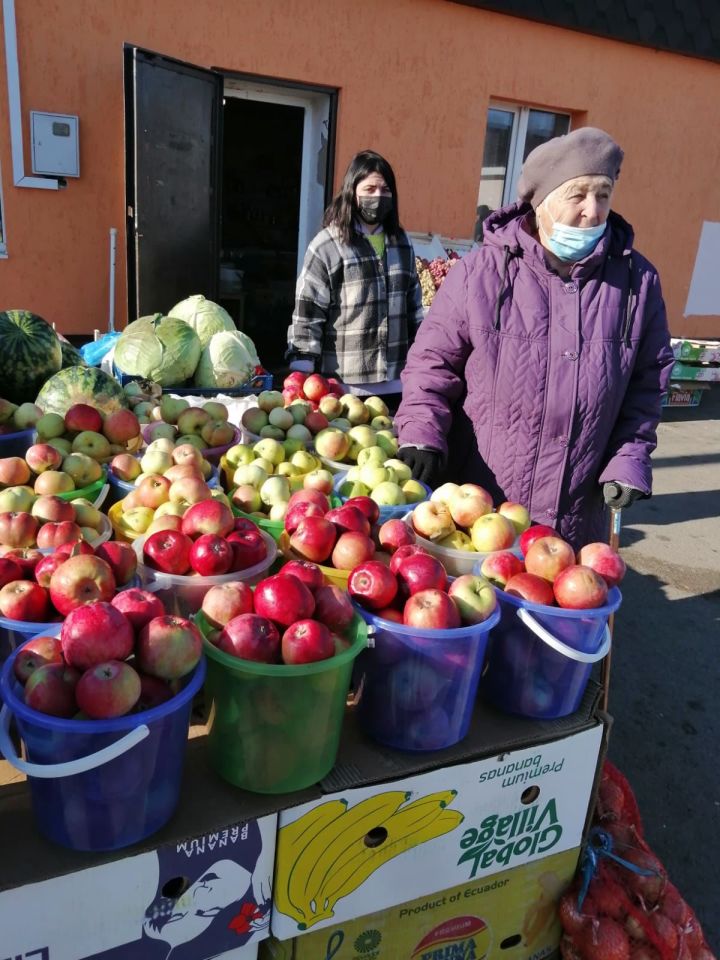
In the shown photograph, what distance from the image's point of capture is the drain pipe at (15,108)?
5.58m

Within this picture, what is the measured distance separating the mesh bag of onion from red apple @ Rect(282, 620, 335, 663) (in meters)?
1.24

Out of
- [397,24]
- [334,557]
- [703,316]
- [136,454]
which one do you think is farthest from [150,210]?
[703,316]

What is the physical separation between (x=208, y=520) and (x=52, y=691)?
644mm

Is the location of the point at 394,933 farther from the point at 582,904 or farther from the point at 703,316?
the point at 703,316

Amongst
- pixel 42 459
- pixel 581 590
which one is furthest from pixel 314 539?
pixel 42 459

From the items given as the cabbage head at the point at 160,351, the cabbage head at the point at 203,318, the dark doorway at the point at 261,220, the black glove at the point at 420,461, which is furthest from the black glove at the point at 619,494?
the dark doorway at the point at 261,220

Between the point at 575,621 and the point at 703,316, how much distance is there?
10709 mm

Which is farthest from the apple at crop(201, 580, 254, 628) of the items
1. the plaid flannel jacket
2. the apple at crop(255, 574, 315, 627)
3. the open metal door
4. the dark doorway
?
the dark doorway

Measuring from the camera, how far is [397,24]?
23.9ft

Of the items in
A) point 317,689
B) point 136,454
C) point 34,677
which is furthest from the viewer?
point 136,454

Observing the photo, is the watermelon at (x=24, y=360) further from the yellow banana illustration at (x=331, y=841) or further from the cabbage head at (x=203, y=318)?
the yellow banana illustration at (x=331, y=841)

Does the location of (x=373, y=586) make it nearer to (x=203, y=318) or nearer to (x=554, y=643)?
(x=554, y=643)

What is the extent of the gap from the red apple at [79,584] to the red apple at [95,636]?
0.44ft

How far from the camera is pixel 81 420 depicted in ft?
8.66
